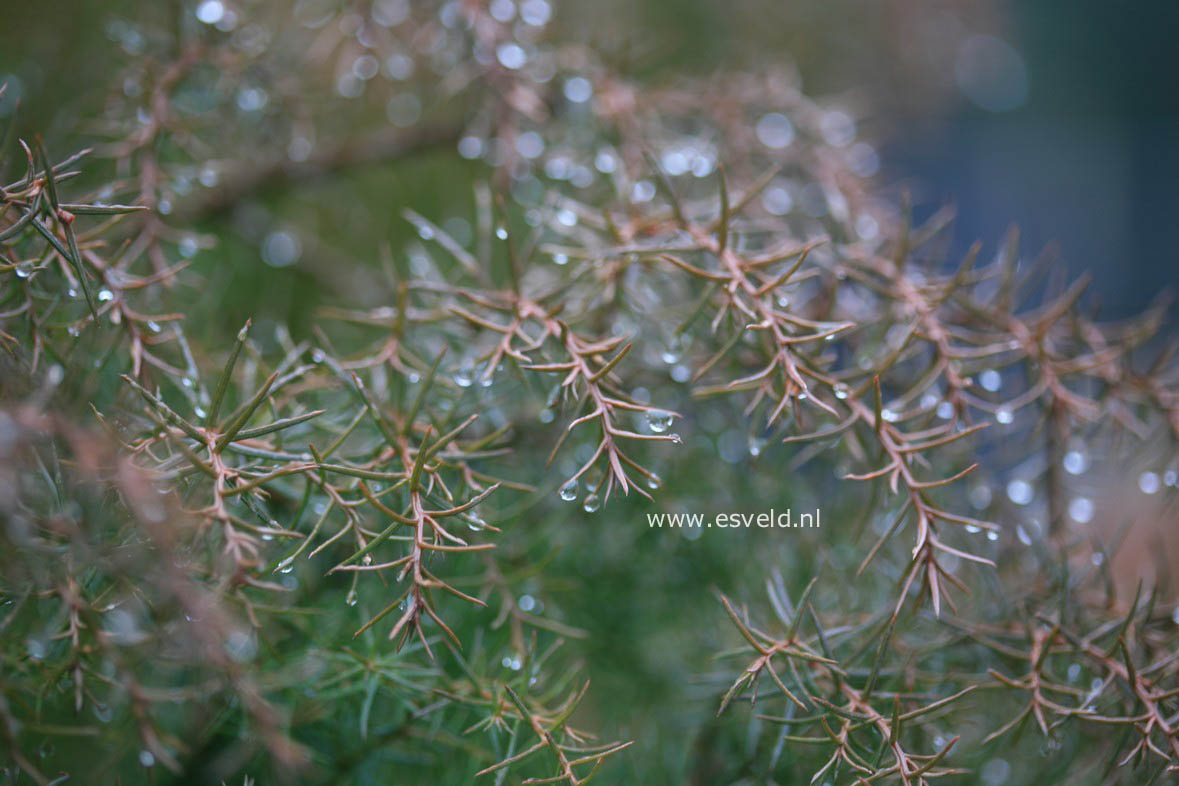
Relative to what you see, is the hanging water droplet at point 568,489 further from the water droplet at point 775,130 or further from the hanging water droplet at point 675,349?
the water droplet at point 775,130

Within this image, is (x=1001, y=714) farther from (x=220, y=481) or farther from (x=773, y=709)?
(x=220, y=481)

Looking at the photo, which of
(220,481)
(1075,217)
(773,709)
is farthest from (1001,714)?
(1075,217)

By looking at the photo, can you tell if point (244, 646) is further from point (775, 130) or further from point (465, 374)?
point (775, 130)

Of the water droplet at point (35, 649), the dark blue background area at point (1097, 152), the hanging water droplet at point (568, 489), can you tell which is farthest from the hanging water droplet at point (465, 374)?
the dark blue background area at point (1097, 152)

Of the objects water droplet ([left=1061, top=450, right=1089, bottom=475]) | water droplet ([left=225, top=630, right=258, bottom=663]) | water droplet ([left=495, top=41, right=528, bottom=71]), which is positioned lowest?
water droplet ([left=225, top=630, right=258, bottom=663])

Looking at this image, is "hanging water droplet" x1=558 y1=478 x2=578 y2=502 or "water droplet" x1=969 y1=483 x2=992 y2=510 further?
"water droplet" x1=969 y1=483 x2=992 y2=510

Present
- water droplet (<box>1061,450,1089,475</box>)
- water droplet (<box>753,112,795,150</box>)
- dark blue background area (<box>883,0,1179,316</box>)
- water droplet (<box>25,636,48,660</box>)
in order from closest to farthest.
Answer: water droplet (<box>25,636,48,660</box>), water droplet (<box>1061,450,1089,475</box>), water droplet (<box>753,112,795,150</box>), dark blue background area (<box>883,0,1179,316</box>)

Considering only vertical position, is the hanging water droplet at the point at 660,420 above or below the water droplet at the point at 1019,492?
above

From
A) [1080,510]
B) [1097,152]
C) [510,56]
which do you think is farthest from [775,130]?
[1097,152]

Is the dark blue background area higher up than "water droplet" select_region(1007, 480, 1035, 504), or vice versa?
"water droplet" select_region(1007, 480, 1035, 504)

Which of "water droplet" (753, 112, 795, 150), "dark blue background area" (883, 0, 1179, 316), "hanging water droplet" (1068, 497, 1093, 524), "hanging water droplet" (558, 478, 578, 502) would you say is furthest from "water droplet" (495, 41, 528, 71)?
"dark blue background area" (883, 0, 1179, 316)

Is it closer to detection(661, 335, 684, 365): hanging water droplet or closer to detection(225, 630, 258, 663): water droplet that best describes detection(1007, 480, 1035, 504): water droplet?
detection(661, 335, 684, 365): hanging water droplet
